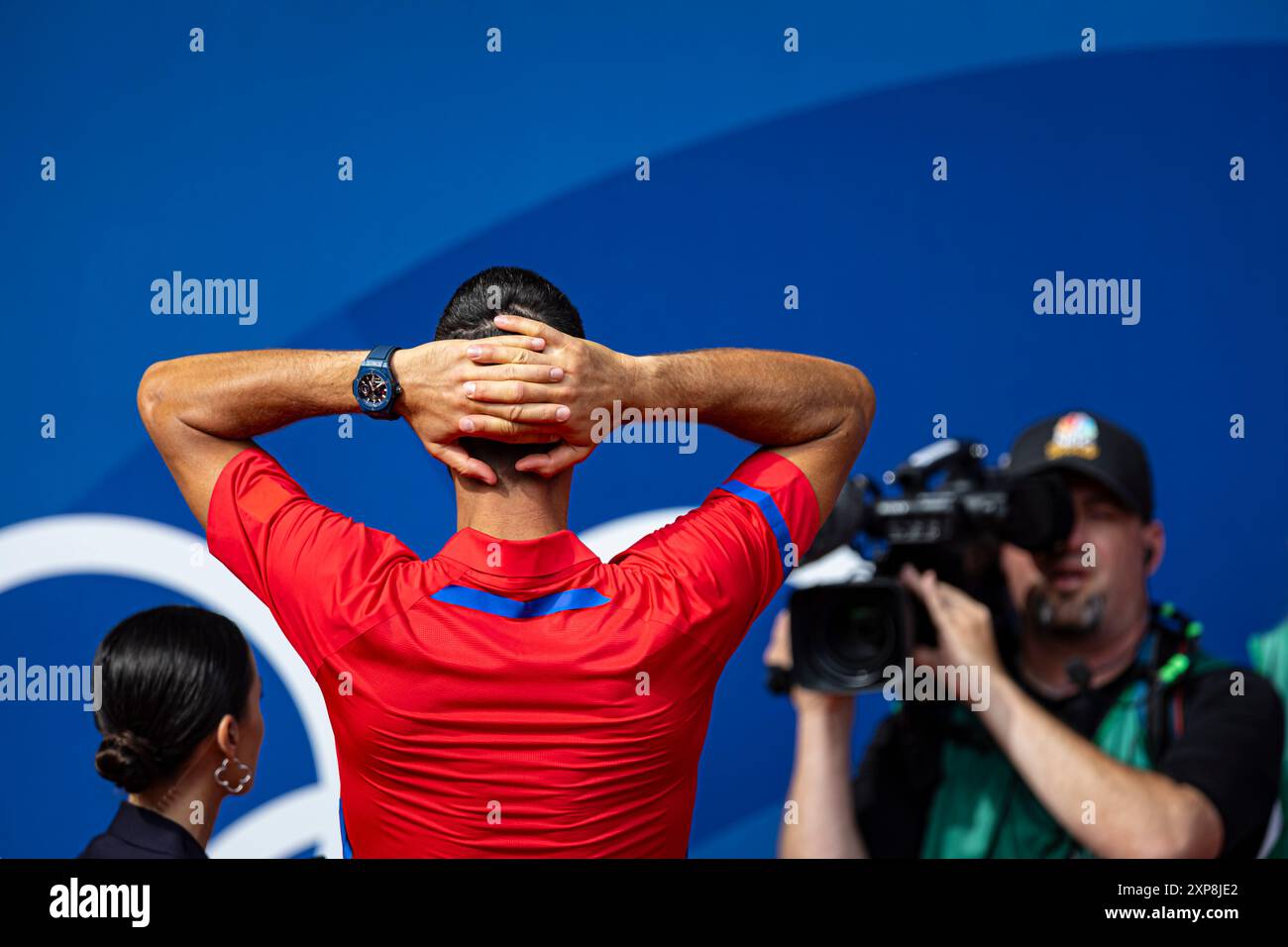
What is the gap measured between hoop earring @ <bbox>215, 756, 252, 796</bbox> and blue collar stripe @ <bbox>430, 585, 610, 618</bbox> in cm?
44

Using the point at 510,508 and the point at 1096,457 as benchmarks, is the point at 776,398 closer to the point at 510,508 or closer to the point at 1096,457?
the point at 510,508

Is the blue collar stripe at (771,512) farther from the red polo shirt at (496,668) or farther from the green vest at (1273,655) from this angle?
the green vest at (1273,655)

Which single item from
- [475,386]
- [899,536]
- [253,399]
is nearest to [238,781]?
[253,399]

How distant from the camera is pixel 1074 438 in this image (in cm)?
180

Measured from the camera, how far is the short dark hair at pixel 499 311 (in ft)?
3.41

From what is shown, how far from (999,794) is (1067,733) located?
0.65 feet

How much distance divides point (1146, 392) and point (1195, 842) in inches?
33.6

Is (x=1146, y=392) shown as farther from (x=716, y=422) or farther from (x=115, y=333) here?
(x=115, y=333)

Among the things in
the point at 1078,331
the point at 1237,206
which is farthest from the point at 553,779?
the point at 1237,206

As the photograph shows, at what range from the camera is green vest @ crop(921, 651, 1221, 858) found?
1702mm

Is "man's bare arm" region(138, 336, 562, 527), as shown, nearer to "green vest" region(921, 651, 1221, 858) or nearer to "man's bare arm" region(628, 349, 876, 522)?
"man's bare arm" region(628, 349, 876, 522)

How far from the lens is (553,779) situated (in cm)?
101

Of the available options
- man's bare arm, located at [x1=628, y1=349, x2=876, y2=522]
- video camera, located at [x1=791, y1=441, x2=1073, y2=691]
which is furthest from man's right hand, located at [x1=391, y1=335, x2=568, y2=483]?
video camera, located at [x1=791, y1=441, x2=1073, y2=691]

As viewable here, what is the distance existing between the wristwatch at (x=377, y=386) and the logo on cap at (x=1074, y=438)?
1.09 metres
